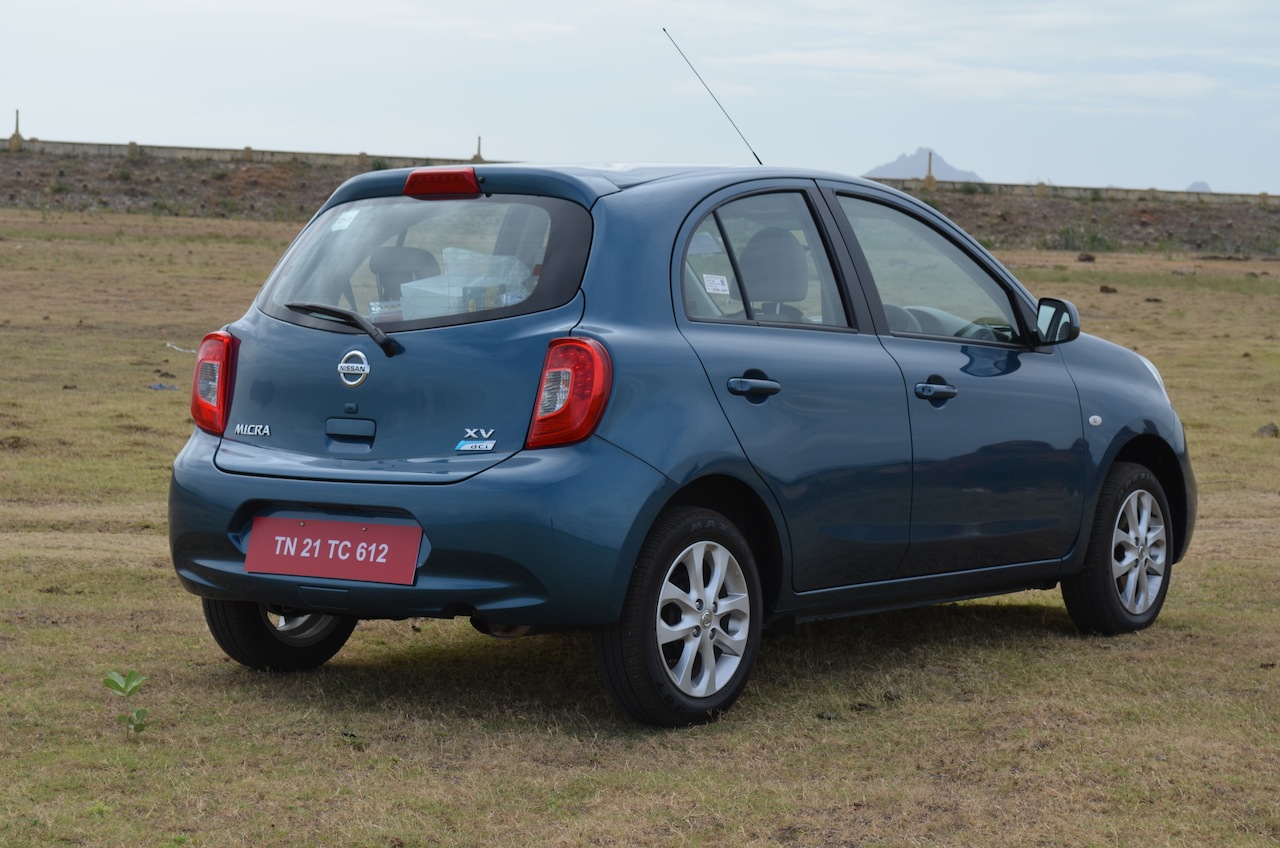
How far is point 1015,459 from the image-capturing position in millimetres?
5980

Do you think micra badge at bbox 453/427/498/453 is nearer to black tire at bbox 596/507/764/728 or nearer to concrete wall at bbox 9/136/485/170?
black tire at bbox 596/507/764/728

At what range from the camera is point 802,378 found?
5230 mm

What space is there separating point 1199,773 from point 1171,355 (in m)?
17.2

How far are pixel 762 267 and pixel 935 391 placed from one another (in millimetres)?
758

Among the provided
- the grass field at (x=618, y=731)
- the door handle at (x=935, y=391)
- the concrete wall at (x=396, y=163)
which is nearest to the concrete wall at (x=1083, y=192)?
the concrete wall at (x=396, y=163)

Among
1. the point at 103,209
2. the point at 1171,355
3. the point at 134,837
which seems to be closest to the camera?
the point at 134,837

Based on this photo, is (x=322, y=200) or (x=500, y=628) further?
(x=322, y=200)

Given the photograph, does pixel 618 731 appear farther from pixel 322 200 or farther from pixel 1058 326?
pixel 322 200

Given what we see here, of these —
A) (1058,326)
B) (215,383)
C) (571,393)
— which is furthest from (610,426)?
(1058,326)

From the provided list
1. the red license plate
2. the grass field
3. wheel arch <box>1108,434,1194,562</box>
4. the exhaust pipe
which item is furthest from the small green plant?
wheel arch <box>1108,434,1194,562</box>

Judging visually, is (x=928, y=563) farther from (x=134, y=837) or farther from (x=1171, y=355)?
(x=1171, y=355)

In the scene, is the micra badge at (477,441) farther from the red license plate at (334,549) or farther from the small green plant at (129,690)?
the small green plant at (129,690)

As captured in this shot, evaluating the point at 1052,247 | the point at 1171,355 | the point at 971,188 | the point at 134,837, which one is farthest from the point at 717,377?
the point at 971,188

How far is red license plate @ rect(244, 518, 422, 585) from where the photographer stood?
468 centimetres
